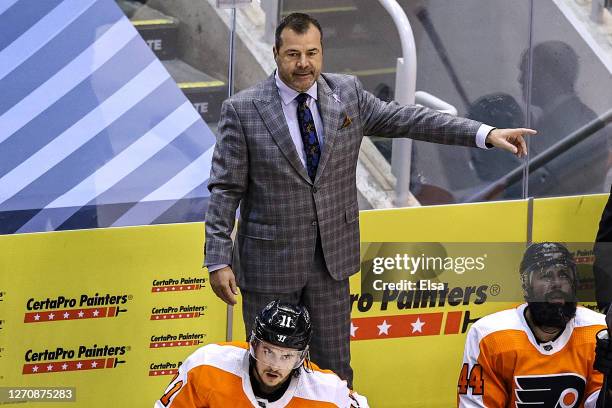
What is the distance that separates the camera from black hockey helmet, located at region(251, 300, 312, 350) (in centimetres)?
429

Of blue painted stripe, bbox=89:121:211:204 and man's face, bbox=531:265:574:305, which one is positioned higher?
blue painted stripe, bbox=89:121:211:204

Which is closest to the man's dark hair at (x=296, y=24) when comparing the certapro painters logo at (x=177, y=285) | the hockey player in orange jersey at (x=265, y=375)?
the hockey player in orange jersey at (x=265, y=375)

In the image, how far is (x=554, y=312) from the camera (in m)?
5.00

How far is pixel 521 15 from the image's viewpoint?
Result: 6113 mm

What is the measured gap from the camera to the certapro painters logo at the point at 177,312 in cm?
564

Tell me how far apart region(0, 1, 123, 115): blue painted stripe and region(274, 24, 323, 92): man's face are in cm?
99

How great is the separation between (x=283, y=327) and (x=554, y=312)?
1.17 m

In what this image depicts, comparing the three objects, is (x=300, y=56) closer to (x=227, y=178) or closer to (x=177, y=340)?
(x=227, y=178)

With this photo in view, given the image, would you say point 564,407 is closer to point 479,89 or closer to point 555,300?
point 555,300

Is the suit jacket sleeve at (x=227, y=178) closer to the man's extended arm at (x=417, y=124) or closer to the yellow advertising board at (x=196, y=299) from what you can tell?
the man's extended arm at (x=417, y=124)

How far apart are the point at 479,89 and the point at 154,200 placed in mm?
1527

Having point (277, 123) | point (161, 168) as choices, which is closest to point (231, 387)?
point (277, 123)

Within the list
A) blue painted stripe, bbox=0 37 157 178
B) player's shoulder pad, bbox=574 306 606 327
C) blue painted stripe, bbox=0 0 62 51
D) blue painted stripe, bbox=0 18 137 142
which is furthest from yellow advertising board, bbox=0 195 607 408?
player's shoulder pad, bbox=574 306 606 327

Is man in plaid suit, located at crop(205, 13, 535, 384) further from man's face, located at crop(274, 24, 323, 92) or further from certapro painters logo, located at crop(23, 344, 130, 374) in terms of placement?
certapro painters logo, located at crop(23, 344, 130, 374)
